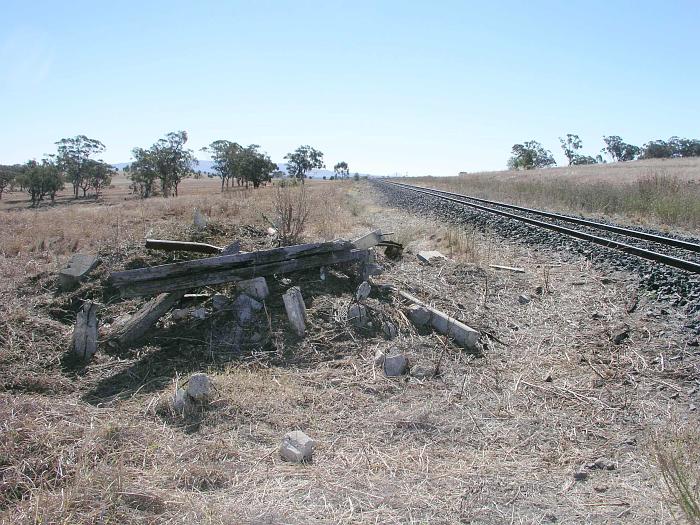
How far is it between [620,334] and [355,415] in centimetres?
311

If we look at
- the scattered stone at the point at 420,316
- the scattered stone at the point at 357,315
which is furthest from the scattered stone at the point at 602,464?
the scattered stone at the point at 357,315

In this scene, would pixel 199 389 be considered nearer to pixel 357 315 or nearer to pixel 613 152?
pixel 357 315

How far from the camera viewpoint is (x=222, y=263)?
5516 mm

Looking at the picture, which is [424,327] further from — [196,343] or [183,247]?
[183,247]

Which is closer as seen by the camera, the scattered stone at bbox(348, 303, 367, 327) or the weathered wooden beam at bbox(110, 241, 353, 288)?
the weathered wooden beam at bbox(110, 241, 353, 288)

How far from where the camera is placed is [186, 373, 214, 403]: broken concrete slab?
3.85 meters

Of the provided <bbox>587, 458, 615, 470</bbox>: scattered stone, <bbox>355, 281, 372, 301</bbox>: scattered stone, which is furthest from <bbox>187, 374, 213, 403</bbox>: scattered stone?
<bbox>587, 458, 615, 470</bbox>: scattered stone

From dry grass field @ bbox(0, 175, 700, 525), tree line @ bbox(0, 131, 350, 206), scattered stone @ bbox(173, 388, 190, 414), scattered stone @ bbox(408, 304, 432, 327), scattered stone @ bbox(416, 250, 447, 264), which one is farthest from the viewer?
tree line @ bbox(0, 131, 350, 206)

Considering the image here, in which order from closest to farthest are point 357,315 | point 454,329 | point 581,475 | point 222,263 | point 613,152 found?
point 581,475, point 454,329, point 357,315, point 222,263, point 613,152

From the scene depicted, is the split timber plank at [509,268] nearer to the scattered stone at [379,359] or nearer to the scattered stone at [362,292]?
the scattered stone at [362,292]

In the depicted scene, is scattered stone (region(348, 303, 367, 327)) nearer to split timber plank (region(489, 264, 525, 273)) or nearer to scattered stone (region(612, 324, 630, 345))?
scattered stone (region(612, 324, 630, 345))

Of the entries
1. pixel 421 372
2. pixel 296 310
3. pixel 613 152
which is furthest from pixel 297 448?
pixel 613 152

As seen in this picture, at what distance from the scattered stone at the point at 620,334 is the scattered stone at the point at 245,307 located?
3.74m

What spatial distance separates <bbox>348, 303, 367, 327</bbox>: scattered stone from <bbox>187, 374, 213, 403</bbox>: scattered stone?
191 cm
